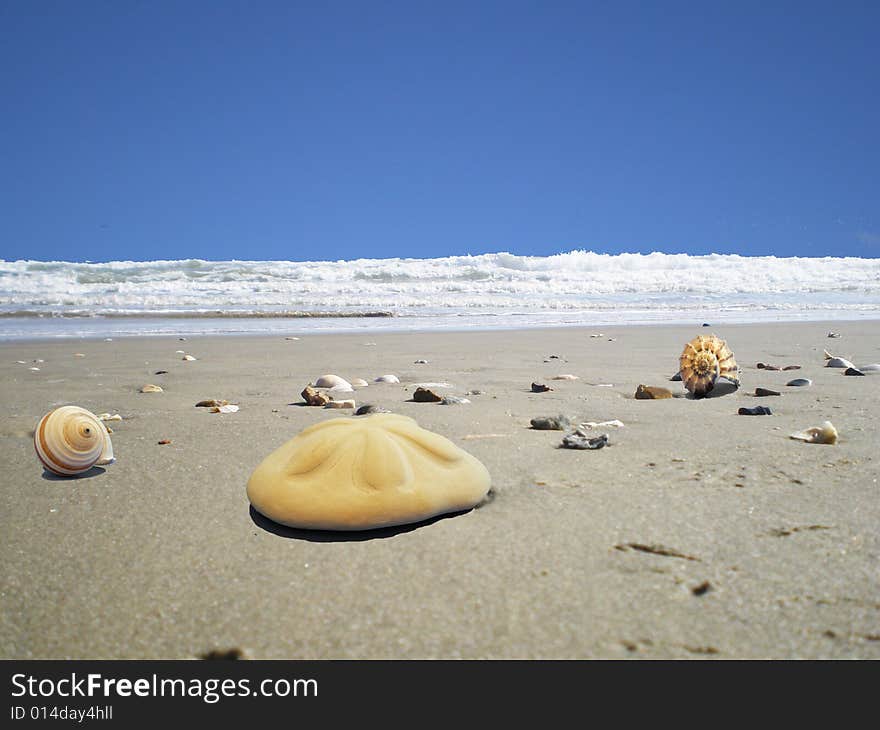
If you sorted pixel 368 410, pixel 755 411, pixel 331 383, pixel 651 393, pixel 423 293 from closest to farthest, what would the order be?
pixel 755 411
pixel 368 410
pixel 651 393
pixel 331 383
pixel 423 293

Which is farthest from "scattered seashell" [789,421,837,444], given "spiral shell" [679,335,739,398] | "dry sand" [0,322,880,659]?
"spiral shell" [679,335,739,398]

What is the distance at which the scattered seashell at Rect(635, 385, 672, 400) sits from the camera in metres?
3.36

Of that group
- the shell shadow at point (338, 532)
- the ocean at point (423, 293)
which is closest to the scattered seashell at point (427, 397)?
the shell shadow at point (338, 532)

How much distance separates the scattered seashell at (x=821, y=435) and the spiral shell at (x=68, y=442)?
2.19 m

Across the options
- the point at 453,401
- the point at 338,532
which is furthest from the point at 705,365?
the point at 338,532

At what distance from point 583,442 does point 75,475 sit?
151 centimetres

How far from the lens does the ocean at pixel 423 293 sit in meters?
10.9

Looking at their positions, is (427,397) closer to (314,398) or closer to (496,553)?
(314,398)

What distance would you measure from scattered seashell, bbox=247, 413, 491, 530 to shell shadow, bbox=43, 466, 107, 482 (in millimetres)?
631

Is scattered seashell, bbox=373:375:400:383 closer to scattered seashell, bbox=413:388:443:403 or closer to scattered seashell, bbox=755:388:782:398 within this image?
scattered seashell, bbox=413:388:443:403

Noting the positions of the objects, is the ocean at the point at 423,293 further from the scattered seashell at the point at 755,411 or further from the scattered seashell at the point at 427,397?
the scattered seashell at the point at 755,411

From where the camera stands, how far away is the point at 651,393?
11.1ft
